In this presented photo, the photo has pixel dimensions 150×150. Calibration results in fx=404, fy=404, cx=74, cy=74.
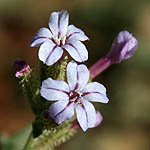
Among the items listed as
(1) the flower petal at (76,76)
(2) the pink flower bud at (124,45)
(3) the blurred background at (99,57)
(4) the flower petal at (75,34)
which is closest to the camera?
(1) the flower petal at (76,76)

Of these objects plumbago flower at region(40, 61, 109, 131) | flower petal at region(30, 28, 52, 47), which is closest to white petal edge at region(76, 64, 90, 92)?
plumbago flower at region(40, 61, 109, 131)

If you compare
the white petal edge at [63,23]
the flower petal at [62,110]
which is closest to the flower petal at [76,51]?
the white petal edge at [63,23]

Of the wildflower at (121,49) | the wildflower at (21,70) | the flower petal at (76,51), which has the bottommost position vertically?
the wildflower at (121,49)

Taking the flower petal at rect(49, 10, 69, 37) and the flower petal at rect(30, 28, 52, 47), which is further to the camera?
the flower petal at rect(49, 10, 69, 37)

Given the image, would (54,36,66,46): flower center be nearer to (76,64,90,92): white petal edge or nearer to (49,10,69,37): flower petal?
(49,10,69,37): flower petal

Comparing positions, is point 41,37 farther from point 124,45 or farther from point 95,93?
point 124,45

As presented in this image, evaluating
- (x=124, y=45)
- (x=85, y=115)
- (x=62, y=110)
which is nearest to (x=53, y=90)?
(x=62, y=110)

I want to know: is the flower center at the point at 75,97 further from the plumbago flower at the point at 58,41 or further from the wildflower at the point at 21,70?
the wildflower at the point at 21,70
